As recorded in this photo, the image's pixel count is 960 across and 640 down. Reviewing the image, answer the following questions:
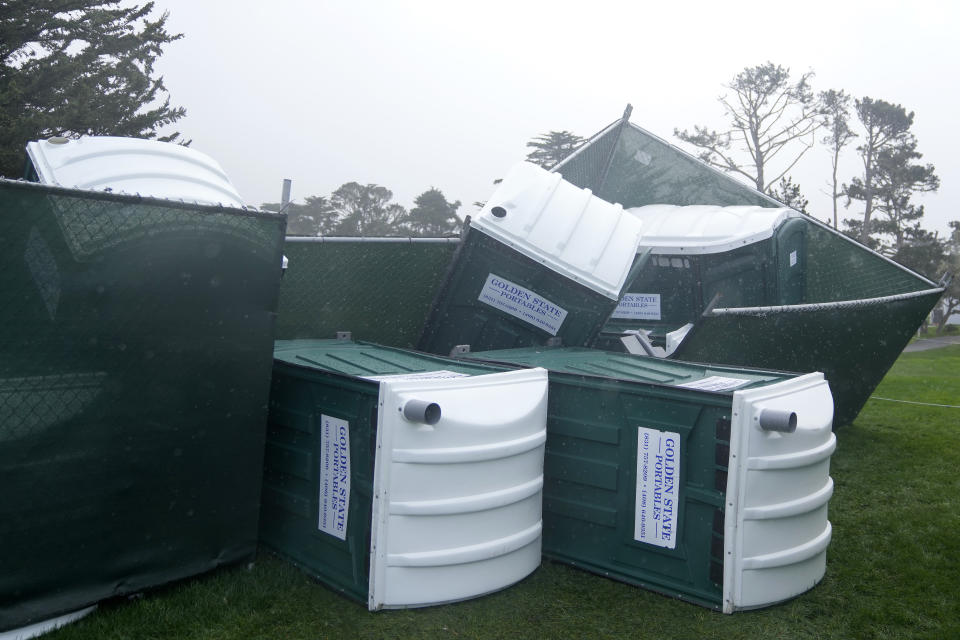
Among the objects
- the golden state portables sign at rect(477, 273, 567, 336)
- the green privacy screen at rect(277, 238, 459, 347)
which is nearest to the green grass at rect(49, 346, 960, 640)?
the golden state portables sign at rect(477, 273, 567, 336)

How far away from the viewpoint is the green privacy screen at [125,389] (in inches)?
113

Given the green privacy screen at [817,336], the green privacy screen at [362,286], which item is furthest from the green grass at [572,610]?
the green privacy screen at [362,286]

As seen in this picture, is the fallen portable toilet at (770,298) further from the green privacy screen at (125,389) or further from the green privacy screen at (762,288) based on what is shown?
the green privacy screen at (125,389)

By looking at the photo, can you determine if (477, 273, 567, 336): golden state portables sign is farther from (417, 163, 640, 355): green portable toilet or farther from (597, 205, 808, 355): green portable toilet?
(597, 205, 808, 355): green portable toilet

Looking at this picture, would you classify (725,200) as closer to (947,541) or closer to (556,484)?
(947,541)

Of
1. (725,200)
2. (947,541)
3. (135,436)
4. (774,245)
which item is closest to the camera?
(135,436)

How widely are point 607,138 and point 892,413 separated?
14.6ft

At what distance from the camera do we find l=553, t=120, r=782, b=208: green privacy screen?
809 centimetres

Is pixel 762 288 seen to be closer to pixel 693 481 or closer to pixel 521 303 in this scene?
pixel 521 303

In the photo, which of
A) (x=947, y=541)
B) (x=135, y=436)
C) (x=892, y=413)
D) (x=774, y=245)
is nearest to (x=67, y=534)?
(x=135, y=436)

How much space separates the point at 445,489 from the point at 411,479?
16 centimetres

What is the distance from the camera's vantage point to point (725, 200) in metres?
8.05

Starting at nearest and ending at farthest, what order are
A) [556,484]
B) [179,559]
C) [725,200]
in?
1. [179,559]
2. [556,484]
3. [725,200]

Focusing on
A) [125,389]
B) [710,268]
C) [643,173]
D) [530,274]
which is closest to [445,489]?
[125,389]
